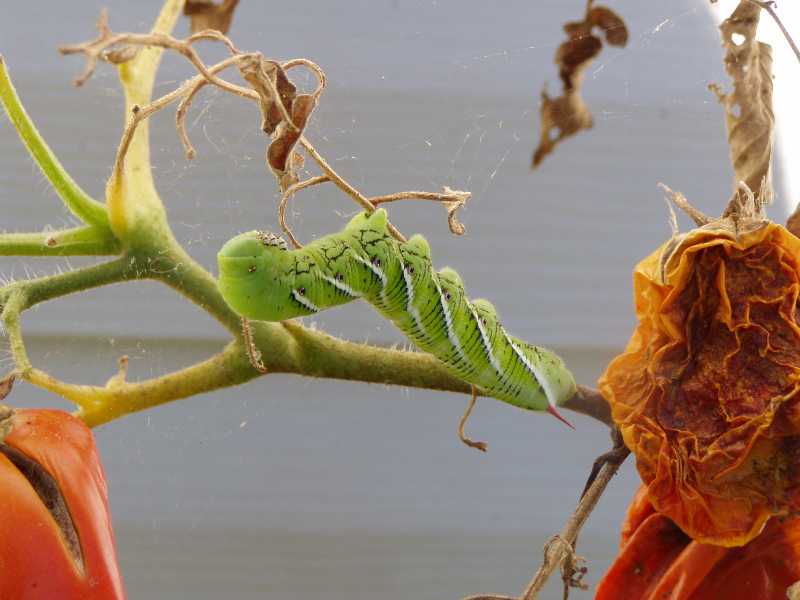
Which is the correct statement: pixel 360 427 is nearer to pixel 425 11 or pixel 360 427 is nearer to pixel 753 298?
pixel 425 11

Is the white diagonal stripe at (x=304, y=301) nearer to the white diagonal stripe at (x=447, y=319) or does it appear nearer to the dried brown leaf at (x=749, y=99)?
the white diagonal stripe at (x=447, y=319)

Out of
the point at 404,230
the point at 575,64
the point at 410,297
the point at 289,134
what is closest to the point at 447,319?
the point at 410,297

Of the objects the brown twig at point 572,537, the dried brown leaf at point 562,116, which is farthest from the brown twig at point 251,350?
the dried brown leaf at point 562,116

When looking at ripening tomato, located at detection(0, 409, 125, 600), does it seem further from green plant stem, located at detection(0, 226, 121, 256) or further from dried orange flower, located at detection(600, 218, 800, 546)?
dried orange flower, located at detection(600, 218, 800, 546)

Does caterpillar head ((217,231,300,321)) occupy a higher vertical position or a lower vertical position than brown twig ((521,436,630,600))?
higher

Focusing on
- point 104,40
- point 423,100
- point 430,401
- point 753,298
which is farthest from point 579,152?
point 104,40

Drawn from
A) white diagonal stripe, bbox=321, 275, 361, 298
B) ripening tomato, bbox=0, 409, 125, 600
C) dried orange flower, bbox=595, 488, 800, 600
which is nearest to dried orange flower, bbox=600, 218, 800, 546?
dried orange flower, bbox=595, 488, 800, 600
